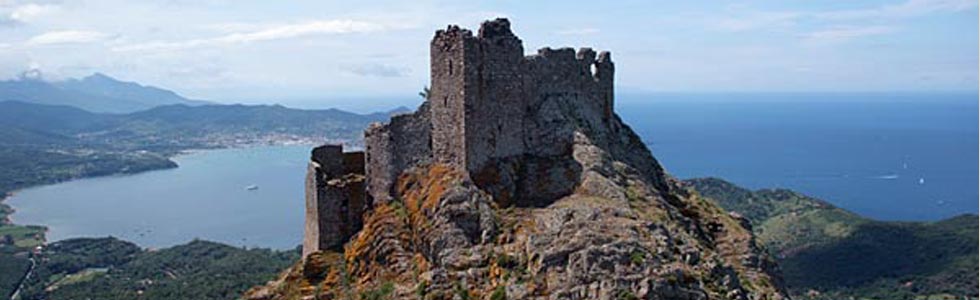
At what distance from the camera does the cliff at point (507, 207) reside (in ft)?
43.2

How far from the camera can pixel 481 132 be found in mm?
16141

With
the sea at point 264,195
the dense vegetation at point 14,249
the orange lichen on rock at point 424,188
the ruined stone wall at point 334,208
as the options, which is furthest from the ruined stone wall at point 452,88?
the sea at point 264,195

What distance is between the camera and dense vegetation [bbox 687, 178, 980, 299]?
7475 centimetres

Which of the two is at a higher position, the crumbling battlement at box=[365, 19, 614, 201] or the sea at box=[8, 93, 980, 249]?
the crumbling battlement at box=[365, 19, 614, 201]

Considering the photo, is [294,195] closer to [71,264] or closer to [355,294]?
[71,264]

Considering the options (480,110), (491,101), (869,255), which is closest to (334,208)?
(480,110)

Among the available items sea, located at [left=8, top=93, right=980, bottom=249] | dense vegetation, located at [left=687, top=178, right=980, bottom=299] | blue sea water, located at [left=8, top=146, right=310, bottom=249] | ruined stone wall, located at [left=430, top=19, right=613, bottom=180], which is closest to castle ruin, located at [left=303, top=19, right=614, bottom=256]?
ruined stone wall, located at [left=430, top=19, right=613, bottom=180]

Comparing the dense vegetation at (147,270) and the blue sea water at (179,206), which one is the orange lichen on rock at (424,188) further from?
the blue sea water at (179,206)

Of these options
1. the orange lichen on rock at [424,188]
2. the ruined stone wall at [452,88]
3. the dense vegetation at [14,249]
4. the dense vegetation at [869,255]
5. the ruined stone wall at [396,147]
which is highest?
the ruined stone wall at [452,88]

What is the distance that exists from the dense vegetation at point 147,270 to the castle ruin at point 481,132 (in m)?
56.2

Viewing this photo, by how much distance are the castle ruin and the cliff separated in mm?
28

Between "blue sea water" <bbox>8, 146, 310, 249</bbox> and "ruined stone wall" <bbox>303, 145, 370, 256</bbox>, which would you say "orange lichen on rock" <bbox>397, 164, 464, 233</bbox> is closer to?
"ruined stone wall" <bbox>303, 145, 370, 256</bbox>

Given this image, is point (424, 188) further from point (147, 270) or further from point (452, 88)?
point (147, 270)

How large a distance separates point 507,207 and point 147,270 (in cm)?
8997
